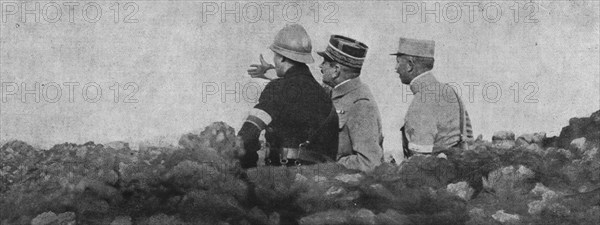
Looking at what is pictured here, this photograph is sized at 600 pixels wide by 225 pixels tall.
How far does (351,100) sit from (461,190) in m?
1.06

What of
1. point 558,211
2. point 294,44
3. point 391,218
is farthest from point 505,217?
point 294,44

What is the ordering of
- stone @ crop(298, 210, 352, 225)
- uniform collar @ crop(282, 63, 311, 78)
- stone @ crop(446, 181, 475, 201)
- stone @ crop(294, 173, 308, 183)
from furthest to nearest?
1. uniform collar @ crop(282, 63, 311, 78)
2. stone @ crop(446, 181, 475, 201)
3. stone @ crop(294, 173, 308, 183)
4. stone @ crop(298, 210, 352, 225)

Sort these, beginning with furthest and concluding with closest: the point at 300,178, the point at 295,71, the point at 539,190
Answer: the point at 295,71 < the point at 539,190 < the point at 300,178

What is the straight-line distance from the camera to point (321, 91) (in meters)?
9.82

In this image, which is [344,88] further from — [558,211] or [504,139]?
[558,211]

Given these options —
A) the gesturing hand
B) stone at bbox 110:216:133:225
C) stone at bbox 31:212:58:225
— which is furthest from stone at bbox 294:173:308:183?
stone at bbox 31:212:58:225

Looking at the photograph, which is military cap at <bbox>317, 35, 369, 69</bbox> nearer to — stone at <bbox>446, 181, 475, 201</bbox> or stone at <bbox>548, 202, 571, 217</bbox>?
stone at <bbox>446, 181, 475, 201</bbox>

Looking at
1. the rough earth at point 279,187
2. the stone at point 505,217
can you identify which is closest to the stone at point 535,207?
the rough earth at point 279,187

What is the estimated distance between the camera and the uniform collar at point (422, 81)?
10078mm

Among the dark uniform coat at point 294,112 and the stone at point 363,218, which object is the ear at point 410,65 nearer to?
the dark uniform coat at point 294,112

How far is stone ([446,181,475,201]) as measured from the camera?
31.2ft

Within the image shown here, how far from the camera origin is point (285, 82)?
9766 millimetres

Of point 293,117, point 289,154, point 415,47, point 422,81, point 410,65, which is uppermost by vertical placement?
point 415,47

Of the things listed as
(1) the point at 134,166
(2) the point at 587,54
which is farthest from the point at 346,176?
(2) the point at 587,54
